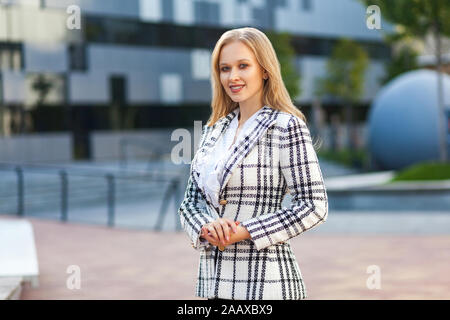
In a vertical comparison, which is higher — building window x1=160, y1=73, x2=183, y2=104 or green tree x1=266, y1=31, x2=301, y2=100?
green tree x1=266, y1=31, x2=301, y2=100

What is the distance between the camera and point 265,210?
2.86 metres

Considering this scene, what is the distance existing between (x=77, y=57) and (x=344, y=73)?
554 inches

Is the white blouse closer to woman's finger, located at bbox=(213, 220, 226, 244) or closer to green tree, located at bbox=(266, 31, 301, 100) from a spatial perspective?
woman's finger, located at bbox=(213, 220, 226, 244)

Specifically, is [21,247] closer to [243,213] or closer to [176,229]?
[176,229]

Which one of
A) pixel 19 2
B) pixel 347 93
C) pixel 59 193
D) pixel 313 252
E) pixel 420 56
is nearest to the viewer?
pixel 313 252

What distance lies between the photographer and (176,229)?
13820mm

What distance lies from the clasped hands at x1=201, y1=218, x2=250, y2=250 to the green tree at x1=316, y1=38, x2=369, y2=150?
34.3m

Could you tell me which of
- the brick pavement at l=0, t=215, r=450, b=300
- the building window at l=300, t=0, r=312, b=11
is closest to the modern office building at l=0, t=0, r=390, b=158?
the building window at l=300, t=0, r=312, b=11

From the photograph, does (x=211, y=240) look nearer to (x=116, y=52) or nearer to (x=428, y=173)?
(x=428, y=173)

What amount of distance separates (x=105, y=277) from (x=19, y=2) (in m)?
19.4

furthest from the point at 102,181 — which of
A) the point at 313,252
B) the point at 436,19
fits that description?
the point at 313,252

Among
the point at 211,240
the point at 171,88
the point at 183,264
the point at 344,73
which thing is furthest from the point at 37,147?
the point at 211,240

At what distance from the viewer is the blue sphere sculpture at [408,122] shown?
19969 mm

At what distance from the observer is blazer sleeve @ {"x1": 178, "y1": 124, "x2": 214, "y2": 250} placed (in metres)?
2.84
